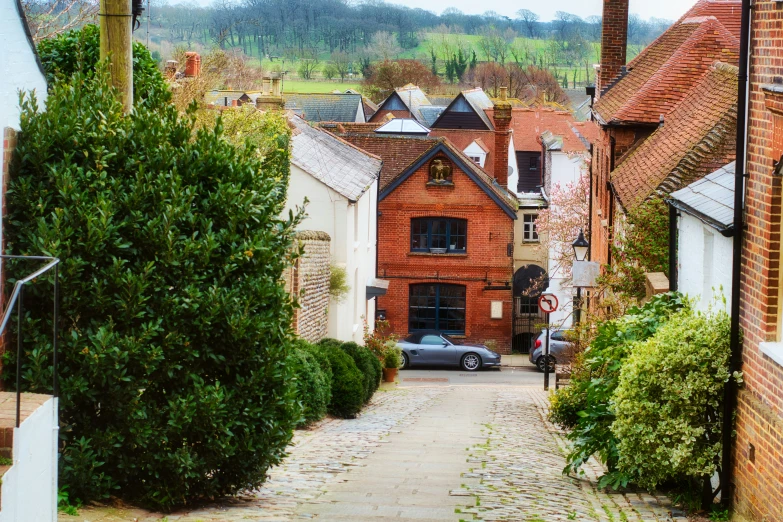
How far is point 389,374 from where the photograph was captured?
29.5 meters

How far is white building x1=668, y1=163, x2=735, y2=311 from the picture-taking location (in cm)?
991

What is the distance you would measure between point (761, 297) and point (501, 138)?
127 feet

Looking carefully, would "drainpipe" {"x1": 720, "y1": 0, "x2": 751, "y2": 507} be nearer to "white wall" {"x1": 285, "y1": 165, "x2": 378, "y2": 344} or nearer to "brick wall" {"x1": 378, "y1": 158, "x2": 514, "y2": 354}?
"white wall" {"x1": 285, "y1": 165, "x2": 378, "y2": 344}

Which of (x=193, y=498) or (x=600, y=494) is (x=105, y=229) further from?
(x=600, y=494)

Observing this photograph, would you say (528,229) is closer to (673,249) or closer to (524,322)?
(524,322)

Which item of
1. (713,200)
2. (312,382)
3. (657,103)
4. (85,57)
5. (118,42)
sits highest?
(657,103)

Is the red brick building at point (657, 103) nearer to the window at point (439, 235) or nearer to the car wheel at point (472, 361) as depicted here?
the car wheel at point (472, 361)

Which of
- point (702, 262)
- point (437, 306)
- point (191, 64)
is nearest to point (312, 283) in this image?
point (191, 64)

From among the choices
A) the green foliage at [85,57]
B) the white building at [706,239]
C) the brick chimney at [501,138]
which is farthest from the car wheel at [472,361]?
the green foliage at [85,57]

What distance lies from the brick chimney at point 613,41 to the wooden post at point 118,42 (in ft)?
64.8

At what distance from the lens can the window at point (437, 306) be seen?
138 feet

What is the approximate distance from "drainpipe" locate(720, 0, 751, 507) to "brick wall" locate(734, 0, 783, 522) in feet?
0.23

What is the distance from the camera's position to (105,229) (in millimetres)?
7977

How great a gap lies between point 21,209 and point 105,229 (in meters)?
0.72
